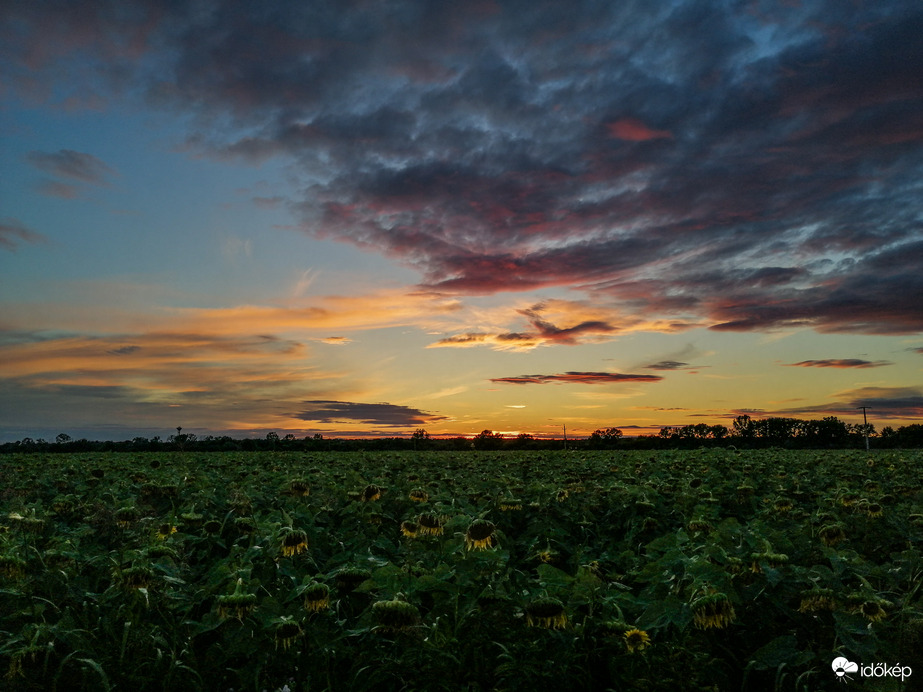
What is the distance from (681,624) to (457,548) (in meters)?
1.71

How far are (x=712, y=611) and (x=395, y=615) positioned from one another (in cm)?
169

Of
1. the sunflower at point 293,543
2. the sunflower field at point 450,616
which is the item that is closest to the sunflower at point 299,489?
the sunflower field at point 450,616

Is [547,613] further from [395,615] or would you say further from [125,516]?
[125,516]

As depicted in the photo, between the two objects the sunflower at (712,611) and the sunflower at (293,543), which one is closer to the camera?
the sunflower at (712,611)

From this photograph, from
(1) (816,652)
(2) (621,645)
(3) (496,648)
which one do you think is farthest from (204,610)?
(1) (816,652)

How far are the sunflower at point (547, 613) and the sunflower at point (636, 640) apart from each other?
35cm

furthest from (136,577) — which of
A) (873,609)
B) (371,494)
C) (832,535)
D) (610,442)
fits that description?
(610,442)

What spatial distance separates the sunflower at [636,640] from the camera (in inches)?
128

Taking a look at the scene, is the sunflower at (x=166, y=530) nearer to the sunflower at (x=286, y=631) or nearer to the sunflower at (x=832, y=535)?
the sunflower at (x=286, y=631)

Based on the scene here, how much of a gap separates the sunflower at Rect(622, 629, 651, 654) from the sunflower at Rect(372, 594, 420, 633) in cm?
117

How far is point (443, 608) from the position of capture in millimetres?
3703

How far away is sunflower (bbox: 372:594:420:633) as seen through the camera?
3.18 meters

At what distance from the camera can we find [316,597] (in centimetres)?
355

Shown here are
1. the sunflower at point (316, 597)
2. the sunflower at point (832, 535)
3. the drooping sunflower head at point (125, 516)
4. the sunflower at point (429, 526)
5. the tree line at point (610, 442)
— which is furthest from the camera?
the tree line at point (610, 442)
